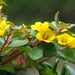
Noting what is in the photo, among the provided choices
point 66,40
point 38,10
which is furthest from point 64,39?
point 38,10

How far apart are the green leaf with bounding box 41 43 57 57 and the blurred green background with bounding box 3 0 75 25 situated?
3.03 meters

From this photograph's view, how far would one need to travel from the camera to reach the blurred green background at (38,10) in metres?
3.69

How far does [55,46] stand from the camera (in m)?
0.46

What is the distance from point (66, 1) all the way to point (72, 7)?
0.17 meters

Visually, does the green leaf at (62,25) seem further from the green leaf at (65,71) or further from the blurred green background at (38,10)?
the blurred green background at (38,10)

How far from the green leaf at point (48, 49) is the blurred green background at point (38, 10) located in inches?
119

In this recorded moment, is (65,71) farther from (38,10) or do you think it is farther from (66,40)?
(38,10)

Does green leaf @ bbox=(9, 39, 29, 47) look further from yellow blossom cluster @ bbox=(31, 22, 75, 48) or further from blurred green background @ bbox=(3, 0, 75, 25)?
blurred green background @ bbox=(3, 0, 75, 25)

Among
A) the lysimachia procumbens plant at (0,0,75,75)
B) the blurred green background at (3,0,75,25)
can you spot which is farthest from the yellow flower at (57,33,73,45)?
the blurred green background at (3,0,75,25)

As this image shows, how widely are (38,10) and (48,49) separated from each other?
379cm

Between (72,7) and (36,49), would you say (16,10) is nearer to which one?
(72,7)

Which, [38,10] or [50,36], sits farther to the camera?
[38,10]

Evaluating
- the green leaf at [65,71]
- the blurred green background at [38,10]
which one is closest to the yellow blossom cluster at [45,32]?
the green leaf at [65,71]

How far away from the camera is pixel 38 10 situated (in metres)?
4.22
